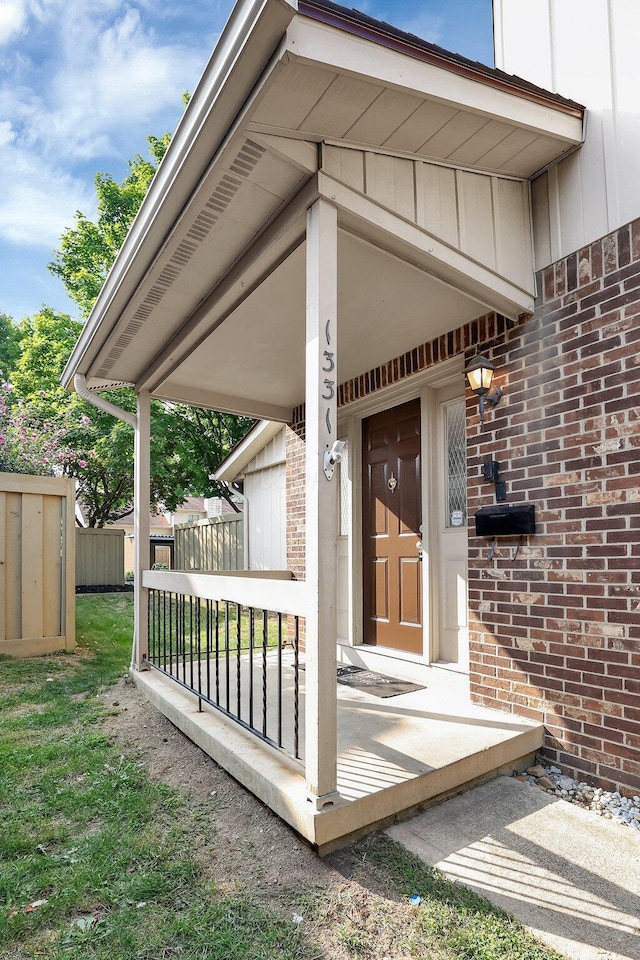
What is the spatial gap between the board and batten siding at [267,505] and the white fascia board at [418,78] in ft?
14.4

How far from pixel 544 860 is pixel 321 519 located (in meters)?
1.45

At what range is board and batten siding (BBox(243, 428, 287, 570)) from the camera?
21.8 feet

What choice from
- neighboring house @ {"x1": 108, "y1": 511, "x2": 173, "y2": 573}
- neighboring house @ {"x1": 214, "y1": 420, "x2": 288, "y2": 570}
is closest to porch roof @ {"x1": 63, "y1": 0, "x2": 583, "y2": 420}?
neighboring house @ {"x1": 214, "y1": 420, "x2": 288, "y2": 570}

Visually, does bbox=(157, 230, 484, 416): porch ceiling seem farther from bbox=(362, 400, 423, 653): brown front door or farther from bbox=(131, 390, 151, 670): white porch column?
bbox=(362, 400, 423, 653): brown front door

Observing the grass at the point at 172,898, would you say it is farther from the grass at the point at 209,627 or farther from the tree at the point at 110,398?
the tree at the point at 110,398

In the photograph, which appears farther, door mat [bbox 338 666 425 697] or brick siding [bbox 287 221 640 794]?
door mat [bbox 338 666 425 697]

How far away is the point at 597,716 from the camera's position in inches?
96.1

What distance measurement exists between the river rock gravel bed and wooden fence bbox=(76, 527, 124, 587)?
9783mm

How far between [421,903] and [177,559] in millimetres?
9878

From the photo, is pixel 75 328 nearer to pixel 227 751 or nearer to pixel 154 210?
pixel 154 210

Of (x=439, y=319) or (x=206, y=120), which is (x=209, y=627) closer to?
(x=439, y=319)

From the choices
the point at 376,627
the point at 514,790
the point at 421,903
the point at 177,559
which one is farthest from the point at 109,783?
the point at 177,559

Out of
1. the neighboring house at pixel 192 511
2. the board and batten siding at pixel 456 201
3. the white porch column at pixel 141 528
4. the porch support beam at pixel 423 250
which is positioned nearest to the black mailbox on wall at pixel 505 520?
the porch support beam at pixel 423 250

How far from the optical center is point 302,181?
7.07 ft
